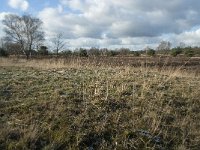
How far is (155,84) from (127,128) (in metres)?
3.43

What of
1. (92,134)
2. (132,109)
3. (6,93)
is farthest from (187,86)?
(6,93)

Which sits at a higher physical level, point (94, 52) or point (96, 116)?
point (94, 52)

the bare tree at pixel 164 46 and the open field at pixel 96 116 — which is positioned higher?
the bare tree at pixel 164 46

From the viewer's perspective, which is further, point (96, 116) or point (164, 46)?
point (164, 46)

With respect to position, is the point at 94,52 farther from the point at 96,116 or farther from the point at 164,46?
the point at 96,116

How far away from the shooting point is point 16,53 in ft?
214

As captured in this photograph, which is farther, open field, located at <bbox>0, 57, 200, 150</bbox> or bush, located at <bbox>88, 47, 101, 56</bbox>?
bush, located at <bbox>88, 47, 101, 56</bbox>

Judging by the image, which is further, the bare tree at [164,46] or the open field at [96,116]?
the bare tree at [164,46]

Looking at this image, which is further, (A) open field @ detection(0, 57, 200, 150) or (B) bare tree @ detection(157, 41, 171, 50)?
(B) bare tree @ detection(157, 41, 171, 50)

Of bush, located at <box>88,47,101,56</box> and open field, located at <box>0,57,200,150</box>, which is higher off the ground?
bush, located at <box>88,47,101,56</box>

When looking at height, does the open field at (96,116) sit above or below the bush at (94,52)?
below

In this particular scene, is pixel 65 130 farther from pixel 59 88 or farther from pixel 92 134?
pixel 59 88

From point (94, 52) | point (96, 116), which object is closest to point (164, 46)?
point (94, 52)

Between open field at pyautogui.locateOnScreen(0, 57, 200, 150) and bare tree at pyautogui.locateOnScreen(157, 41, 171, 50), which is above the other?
bare tree at pyautogui.locateOnScreen(157, 41, 171, 50)
